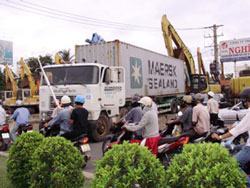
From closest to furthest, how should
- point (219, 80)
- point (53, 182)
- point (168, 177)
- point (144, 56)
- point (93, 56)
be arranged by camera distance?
1. point (168, 177)
2. point (53, 182)
3. point (93, 56)
4. point (144, 56)
5. point (219, 80)

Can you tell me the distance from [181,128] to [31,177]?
415 centimetres

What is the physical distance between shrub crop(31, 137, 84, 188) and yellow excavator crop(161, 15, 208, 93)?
20.8m

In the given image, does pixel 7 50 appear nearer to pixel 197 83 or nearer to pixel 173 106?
pixel 197 83

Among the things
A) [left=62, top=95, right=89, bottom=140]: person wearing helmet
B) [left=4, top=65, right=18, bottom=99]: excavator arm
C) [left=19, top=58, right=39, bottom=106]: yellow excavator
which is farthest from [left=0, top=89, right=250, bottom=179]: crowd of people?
[left=4, top=65, right=18, bottom=99]: excavator arm

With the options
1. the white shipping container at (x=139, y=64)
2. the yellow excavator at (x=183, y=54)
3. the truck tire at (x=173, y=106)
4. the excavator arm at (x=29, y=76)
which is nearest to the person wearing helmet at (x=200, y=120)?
the white shipping container at (x=139, y=64)

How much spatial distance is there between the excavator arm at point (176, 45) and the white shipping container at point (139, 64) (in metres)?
1.69

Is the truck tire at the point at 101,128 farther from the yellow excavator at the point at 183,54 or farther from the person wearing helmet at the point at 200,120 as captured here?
the yellow excavator at the point at 183,54

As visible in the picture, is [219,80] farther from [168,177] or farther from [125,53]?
[168,177]

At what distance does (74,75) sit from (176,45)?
47.5 feet

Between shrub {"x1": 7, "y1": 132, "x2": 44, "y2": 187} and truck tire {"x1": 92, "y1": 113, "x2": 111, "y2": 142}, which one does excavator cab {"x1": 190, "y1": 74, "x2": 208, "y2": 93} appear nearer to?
truck tire {"x1": 92, "y1": 113, "x2": 111, "y2": 142}

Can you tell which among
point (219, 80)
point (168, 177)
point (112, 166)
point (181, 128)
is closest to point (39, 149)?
point (112, 166)

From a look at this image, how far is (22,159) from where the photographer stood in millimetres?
5812

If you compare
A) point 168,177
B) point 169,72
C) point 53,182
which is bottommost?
point 53,182

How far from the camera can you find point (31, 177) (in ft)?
17.7
